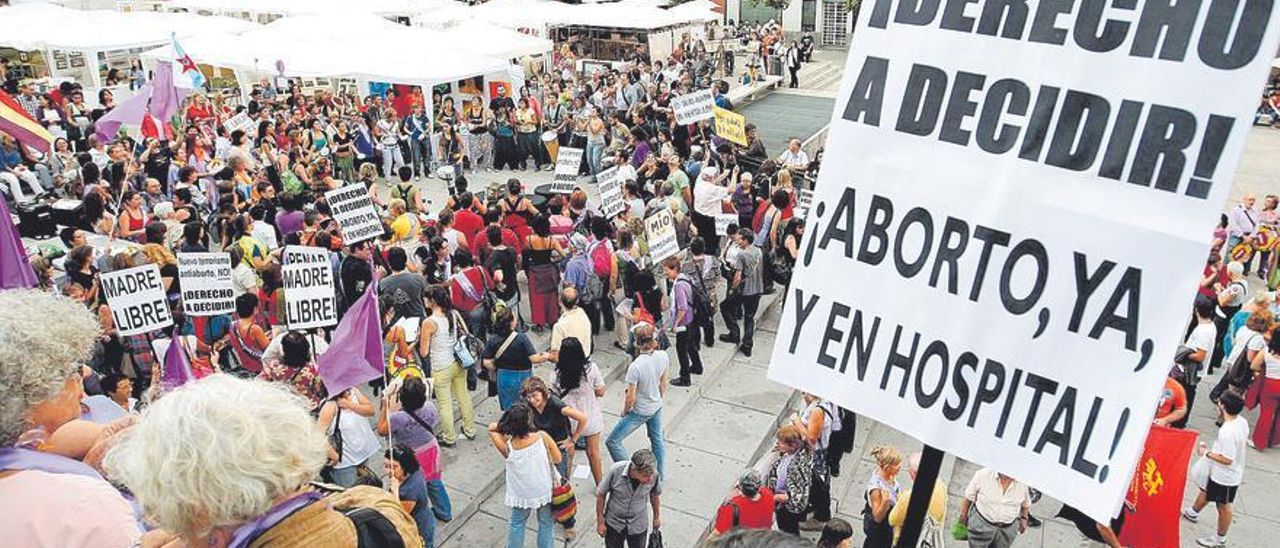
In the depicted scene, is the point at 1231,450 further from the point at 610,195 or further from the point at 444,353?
the point at 610,195

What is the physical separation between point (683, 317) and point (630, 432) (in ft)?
6.46

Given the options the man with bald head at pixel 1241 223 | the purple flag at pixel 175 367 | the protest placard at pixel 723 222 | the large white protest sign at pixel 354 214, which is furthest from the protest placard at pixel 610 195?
the man with bald head at pixel 1241 223

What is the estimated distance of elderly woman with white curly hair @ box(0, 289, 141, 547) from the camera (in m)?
2.28

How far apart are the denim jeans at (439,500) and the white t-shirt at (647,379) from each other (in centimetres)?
167

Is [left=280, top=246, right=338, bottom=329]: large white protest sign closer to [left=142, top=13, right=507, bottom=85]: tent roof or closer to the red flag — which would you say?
the red flag

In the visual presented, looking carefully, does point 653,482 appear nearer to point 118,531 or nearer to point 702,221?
point 118,531

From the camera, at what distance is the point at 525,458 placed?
249 inches

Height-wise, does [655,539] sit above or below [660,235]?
below

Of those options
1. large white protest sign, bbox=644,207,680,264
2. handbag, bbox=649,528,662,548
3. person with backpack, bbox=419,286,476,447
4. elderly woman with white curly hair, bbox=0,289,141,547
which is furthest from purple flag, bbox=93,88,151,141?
elderly woman with white curly hair, bbox=0,289,141,547

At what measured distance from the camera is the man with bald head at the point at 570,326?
8.07 meters

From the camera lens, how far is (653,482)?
6.58 metres

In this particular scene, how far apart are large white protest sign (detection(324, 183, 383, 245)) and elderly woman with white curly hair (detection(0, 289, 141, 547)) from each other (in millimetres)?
6928

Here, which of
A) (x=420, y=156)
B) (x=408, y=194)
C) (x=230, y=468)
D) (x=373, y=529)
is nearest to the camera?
(x=230, y=468)

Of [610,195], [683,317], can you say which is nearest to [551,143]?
[610,195]
